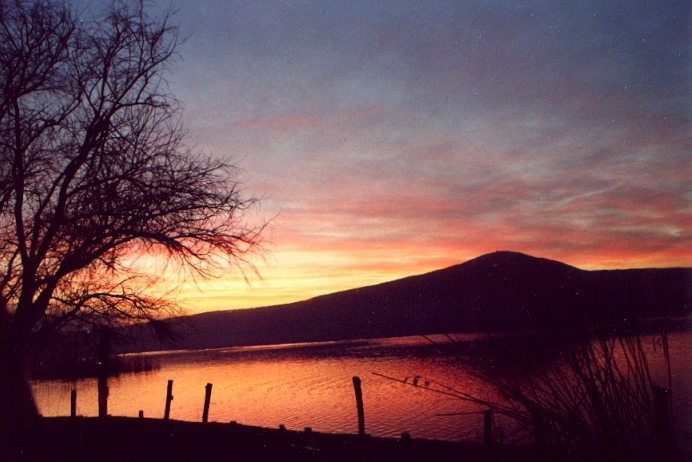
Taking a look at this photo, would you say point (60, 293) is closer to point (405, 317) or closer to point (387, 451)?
point (387, 451)

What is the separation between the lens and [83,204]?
9.57m

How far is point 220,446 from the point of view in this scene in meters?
15.4

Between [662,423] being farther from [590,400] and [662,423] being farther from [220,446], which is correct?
[220,446]

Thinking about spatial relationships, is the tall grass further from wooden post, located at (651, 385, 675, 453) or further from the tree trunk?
the tree trunk

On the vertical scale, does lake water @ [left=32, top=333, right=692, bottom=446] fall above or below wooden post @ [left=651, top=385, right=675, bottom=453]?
below

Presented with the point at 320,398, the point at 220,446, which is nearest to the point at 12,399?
the point at 220,446

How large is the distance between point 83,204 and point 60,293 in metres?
1.74

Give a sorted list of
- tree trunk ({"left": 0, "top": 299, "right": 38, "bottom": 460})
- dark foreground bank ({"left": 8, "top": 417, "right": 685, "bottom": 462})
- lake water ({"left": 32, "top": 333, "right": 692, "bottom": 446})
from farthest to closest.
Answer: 1. lake water ({"left": 32, "top": 333, "right": 692, "bottom": 446})
2. dark foreground bank ({"left": 8, "top": 417, "right": 685, "bottom": 462})
3. tree trunk ({"left": 0, "top": 299, "right": 38, "bottom": 460})

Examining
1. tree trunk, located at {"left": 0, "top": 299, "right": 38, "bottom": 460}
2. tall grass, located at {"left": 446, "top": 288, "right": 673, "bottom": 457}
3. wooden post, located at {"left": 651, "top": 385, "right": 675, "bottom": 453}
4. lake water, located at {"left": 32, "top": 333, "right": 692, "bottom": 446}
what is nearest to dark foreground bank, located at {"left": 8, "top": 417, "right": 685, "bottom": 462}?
tree trunk, located at {"left": 0, "top": 299, "right": 38, "bottom": 460}

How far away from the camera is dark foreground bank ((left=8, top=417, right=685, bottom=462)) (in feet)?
42.6

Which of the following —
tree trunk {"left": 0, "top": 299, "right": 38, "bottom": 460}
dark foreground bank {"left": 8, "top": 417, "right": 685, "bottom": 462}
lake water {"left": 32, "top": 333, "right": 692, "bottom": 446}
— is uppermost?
tree trunk {"left": 0, "top": 299, "right": 38, "bottom": 460}

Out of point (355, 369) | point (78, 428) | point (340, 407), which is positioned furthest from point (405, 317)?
point (78, 428)

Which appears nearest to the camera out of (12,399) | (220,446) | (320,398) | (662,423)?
(662,423)

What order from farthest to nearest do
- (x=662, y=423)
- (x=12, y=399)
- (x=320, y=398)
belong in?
(x=320, y=398), (x=12, y=399), (x=662, y=423)
